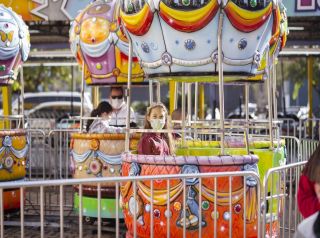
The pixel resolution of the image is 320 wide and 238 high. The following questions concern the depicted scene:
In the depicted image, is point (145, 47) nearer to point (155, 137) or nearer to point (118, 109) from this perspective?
point (155, 137)

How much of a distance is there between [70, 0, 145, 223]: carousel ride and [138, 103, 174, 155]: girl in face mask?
1.72m

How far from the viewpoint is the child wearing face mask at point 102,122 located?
29.7ft

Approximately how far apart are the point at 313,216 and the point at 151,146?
320 centimetres

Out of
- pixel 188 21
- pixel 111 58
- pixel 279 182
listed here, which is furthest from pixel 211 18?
pixel 111 58

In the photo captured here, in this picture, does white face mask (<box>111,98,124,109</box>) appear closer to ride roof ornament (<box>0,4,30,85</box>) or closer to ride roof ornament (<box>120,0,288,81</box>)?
ride roof ornament (<box>0,4,30,85</box>)

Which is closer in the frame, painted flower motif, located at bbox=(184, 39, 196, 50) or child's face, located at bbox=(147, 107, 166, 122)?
painted flower motif, located at bbox=(184, 39, 196, 50)

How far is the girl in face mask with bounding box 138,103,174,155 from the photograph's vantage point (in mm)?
7019

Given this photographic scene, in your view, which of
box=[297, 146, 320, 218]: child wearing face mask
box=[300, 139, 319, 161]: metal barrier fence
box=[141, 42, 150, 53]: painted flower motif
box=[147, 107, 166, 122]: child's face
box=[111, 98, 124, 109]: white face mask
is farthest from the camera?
box=[300, 139, 319, 161]: metal barrier fence

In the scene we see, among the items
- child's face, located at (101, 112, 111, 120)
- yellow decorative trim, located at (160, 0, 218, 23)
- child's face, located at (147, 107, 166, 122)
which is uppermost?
yellow decorative trim, located at (160, 0, 218, 23)

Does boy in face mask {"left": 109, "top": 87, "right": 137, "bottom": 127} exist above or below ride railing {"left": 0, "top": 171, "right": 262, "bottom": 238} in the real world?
above

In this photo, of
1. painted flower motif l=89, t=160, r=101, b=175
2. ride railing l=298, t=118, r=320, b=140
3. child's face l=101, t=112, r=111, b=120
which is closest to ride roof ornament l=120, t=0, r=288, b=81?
painted flower motif l=89, t=160, r=101, b=175

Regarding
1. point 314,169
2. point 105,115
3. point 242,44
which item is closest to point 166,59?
point 242,44

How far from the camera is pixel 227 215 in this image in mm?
6262

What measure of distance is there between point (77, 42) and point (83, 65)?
33 centimetres
